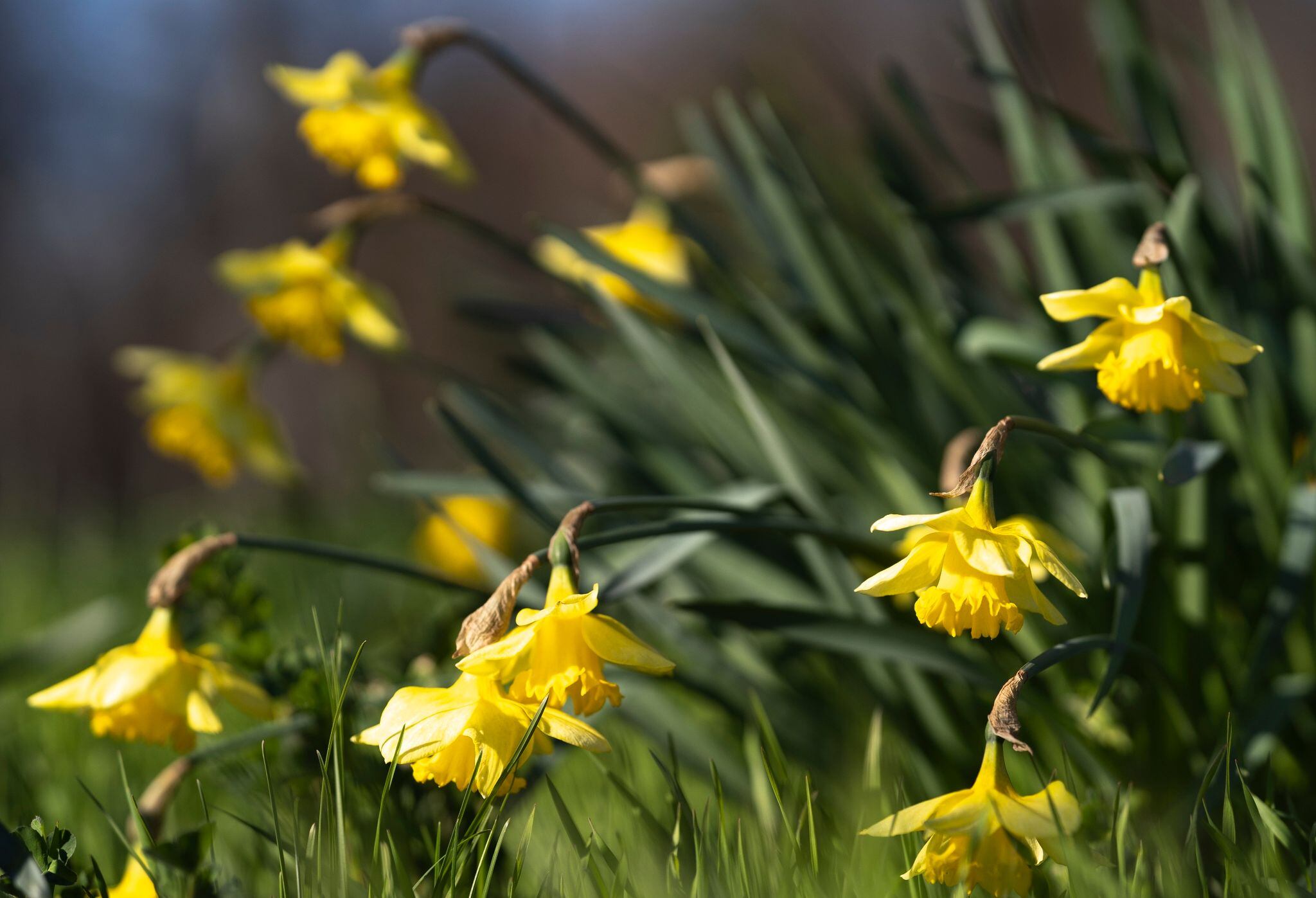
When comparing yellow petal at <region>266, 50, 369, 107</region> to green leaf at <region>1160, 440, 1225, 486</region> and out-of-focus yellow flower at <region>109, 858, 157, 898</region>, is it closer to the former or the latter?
out-of-focus yellow flower at <region>109, 858, 157, 898</region>

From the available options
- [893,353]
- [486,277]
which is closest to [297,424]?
[486,277]

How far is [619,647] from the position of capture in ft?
2.46

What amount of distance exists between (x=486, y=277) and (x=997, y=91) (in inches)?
52.9

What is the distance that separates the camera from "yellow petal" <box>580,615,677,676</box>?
2.43 ft

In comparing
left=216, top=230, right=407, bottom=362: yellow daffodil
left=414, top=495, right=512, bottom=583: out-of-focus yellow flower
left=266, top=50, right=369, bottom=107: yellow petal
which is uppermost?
left=266, top=50, right=369, bottom=107: yellow petal

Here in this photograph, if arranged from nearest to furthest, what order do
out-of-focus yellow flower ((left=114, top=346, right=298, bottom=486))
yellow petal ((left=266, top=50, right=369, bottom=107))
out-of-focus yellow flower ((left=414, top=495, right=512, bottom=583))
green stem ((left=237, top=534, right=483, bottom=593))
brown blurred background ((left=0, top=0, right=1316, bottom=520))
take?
1. green stem ((left=237, top=534, right=483, bottom=593))
2. yellow petal ((left=266, top=50, right=369, bottom=107))
3. out-of-focus yellow flower ((left=114, top=346, right=298, bottom=486))
4. out-of-focus yellow flower ((left=414, top=495, right=512, bottom=583))
5. brown blurred background ((left=0, top=0, right=1316, bottom=520))

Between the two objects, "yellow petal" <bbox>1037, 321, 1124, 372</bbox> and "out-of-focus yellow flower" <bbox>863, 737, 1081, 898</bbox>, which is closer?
"out-of-focus yellow flower" <bbox>863, 737, 1081, 898</bbox>

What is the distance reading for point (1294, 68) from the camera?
8141mm

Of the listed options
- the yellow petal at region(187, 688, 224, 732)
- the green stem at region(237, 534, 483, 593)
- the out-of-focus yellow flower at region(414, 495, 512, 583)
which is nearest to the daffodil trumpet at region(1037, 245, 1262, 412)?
the green stem at region(237, 534, 483, 593)

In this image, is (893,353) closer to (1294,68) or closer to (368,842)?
(368,842)

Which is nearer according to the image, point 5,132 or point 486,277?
point 486,277

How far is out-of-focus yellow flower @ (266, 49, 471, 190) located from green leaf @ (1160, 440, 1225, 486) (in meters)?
0.96

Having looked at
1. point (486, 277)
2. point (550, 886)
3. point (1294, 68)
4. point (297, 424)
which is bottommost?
point (1294, 68)

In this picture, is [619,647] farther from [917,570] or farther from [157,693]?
[157,693]
